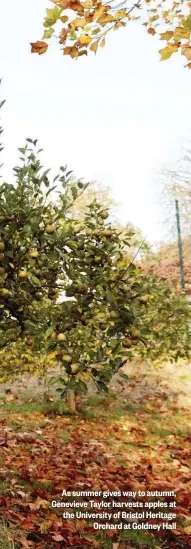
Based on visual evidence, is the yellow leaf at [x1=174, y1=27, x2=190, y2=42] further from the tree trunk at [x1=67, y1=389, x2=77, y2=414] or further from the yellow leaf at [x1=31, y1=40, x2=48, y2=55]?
the tree trunk at [x1=67, y1=389, x2=77, y2=414]

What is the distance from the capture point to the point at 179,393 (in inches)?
478

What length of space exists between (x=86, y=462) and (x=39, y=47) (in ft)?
18.0

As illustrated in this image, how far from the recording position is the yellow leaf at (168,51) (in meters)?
3.46

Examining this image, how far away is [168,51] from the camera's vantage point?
3508 mm

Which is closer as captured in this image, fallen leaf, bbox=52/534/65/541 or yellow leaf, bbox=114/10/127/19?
yellow leaf, bbox=114/10/127/19

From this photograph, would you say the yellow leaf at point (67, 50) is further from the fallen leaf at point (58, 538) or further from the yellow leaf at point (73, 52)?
the fallen leaf at point (58, 538)

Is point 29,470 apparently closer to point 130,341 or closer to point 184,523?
point 184,523

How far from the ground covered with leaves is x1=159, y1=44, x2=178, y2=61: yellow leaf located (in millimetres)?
3833

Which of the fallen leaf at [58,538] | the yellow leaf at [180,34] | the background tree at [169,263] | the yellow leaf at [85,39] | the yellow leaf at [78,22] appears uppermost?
the background tree at [169,263]

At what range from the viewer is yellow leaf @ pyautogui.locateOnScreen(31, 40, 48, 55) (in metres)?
3.10

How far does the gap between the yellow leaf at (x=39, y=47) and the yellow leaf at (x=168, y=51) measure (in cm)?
89

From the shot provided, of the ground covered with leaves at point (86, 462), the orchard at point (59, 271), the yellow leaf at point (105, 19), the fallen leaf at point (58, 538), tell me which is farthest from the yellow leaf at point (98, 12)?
the fallen leaf at point (58, 538)

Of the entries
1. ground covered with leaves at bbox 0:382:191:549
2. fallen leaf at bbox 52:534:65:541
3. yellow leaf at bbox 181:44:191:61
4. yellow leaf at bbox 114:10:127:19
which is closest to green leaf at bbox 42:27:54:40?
yellow leaf at bbox 114:10:127:19

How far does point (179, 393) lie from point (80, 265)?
377 inches
